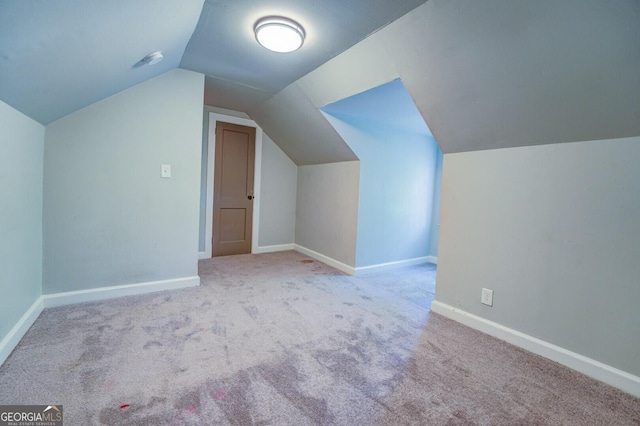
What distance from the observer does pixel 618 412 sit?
1.42 meters

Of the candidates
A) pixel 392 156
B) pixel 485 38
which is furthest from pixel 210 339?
pixel 392 156

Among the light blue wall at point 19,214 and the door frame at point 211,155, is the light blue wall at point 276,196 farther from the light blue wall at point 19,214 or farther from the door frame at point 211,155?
the light blue wall at point 19,214

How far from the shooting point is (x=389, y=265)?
3949 millimetres

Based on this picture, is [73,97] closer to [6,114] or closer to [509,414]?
[6,114]

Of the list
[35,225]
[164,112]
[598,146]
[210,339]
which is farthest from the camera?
[164,112]

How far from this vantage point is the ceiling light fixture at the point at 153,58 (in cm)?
204

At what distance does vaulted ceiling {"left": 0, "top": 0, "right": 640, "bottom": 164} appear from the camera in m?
1.29

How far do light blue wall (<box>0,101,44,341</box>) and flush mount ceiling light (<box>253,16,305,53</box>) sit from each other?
1513 mm

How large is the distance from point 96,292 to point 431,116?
3.22m

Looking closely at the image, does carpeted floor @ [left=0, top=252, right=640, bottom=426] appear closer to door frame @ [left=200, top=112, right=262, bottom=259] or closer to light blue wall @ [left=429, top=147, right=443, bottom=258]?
door frame @ [left=200, top=112, right=262, bottom=259]

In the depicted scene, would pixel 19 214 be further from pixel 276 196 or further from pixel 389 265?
pixel 389 265

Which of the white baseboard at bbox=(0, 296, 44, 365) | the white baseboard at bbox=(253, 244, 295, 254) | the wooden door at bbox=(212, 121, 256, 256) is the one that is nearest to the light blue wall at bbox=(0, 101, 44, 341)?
the white baseboard at bbox=(0, 296, 44, 365)

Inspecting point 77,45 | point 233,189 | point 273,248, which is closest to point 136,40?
point 77,45

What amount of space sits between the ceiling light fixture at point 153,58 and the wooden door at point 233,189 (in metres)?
2.04
